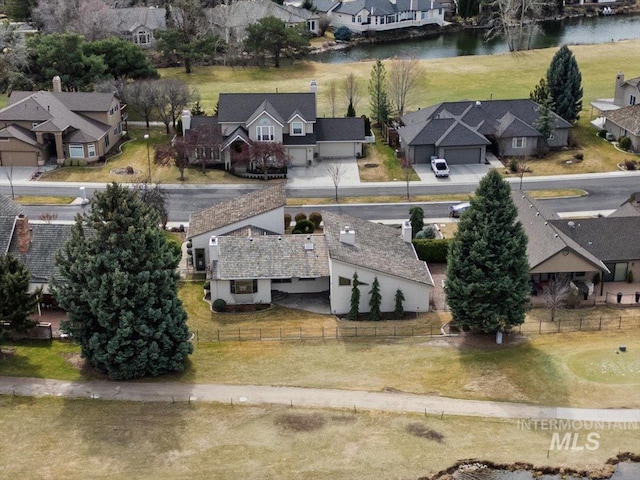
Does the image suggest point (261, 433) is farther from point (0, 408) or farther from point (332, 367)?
point (0, 408)

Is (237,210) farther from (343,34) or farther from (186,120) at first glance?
(343,34)

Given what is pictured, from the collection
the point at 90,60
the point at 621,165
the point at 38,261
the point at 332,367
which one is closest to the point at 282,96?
the point at 90,60

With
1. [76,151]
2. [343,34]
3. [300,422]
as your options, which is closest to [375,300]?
[300,422]

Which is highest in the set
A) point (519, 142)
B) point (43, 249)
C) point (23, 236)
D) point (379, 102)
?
point (379, 102)

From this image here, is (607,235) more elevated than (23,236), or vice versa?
(23,236)

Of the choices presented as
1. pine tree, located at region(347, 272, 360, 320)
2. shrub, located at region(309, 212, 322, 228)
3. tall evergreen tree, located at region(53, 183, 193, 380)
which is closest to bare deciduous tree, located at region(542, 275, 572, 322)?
pine tree, located at region(347, 272, 360, 320)

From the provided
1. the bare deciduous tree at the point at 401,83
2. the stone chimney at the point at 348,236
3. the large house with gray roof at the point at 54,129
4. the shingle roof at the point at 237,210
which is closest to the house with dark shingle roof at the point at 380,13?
the bare deciduous tree at the point at 401,83
